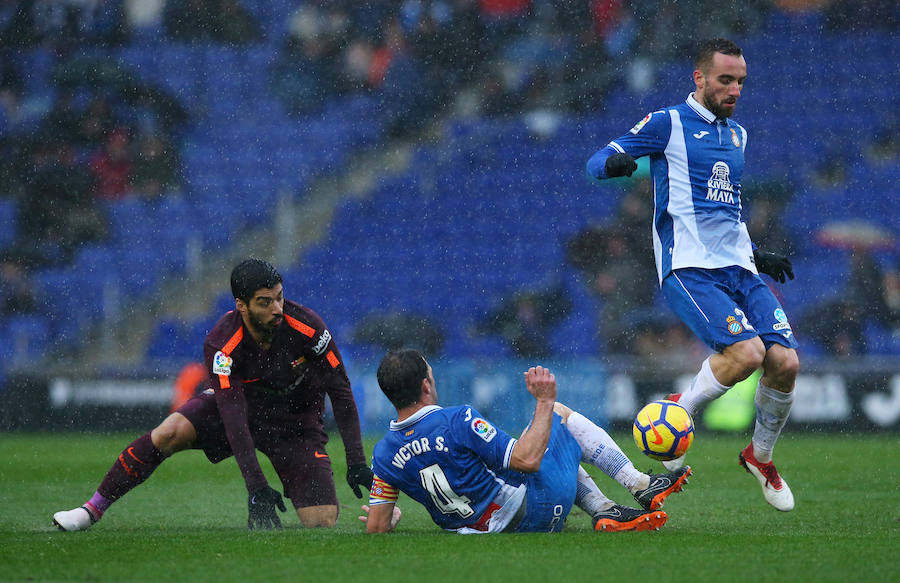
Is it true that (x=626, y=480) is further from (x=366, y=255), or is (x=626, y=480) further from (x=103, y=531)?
(x=366, y=255)

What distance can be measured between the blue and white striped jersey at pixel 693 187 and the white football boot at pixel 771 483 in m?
1.00

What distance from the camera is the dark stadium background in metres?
15.2

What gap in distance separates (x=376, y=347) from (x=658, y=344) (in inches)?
134

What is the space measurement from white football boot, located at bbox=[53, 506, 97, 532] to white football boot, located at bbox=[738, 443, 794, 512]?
3421 millimetres

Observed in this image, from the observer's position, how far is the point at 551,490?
5.46 metres

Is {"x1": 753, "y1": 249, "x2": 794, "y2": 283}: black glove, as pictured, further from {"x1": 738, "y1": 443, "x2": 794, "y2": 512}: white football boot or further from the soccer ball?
the soccer ball

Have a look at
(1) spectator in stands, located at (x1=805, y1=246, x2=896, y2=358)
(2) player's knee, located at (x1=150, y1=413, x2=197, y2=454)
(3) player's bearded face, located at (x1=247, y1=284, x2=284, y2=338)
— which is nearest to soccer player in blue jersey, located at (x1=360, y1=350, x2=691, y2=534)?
(3) player's bearded face, located at (x1=247, y1=284, x2=284, y2=338)

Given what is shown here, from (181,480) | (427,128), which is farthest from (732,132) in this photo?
(427,128)

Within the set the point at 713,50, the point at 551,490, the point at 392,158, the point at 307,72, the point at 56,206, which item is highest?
the point at 307,72

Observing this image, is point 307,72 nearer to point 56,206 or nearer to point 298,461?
point 56,206

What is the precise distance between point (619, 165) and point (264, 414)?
2.45m

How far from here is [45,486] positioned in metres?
8.43

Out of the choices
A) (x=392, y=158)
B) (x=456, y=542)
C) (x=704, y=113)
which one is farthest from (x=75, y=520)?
(x=392, y=158)

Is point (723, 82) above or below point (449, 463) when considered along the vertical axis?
above
